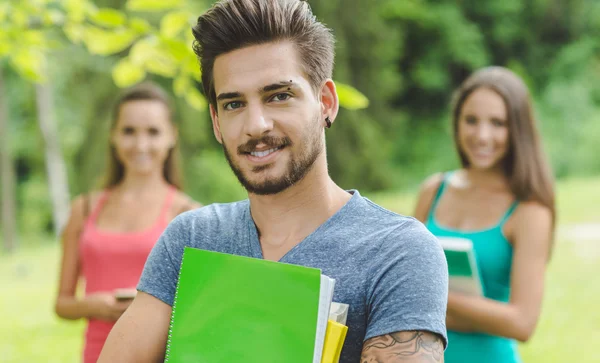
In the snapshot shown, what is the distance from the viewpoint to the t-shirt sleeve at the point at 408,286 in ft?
3.58

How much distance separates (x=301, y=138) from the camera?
1.26 meters

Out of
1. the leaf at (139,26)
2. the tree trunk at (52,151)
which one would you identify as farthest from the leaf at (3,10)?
the tree trunk at (52,151)

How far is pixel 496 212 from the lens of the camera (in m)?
2.41

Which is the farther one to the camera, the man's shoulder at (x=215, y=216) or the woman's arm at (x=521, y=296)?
the woman's arm at (x=521, y=296)

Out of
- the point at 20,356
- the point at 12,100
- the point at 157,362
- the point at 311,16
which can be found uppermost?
the point at 12,100

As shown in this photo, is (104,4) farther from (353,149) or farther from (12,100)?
(12,100)

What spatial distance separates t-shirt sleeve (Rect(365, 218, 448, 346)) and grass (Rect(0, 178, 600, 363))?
4654mm

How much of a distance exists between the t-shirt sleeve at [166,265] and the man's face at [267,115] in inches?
6.9

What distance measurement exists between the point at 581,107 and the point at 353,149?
295 inches

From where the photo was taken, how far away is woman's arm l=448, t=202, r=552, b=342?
2172 mm

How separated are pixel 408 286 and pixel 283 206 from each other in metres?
0.32

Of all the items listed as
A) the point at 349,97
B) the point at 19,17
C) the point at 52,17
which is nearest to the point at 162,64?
the point at 52,17

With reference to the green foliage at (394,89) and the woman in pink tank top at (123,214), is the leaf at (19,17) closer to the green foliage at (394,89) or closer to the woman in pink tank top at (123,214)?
the woman in pink tank top at (123,214)

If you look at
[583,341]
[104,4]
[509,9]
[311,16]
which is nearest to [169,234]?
[311,16]
